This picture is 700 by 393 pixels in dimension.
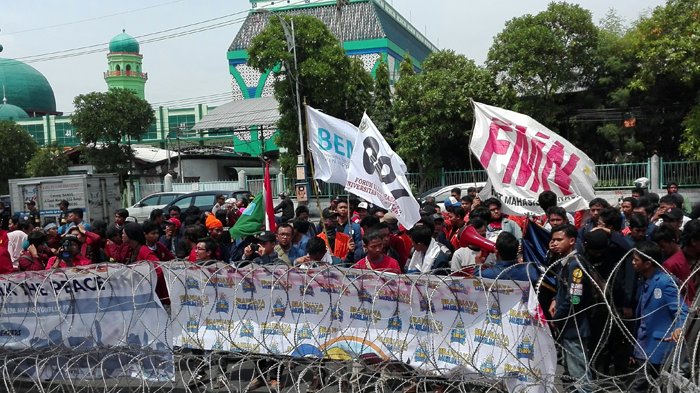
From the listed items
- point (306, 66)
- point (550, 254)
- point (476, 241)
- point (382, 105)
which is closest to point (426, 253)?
point (476, 241)

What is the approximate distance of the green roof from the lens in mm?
51725

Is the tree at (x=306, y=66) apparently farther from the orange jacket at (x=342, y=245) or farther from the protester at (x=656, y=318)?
the protester at (x=656, y=318)

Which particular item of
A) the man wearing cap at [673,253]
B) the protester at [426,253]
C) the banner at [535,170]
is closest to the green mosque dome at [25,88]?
the banner at [535,170]

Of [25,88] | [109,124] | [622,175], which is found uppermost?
[25,88]

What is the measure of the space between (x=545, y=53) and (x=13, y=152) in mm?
29749

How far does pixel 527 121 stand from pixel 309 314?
3.72 m

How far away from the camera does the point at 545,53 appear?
64.8ft

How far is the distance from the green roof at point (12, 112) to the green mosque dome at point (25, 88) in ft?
13.3

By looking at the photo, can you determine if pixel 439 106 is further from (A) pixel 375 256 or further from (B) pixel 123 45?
(B) pixel 123 45

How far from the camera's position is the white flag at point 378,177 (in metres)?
6.48

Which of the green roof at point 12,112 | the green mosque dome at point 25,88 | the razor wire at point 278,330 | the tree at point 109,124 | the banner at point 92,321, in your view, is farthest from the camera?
the green mosque dome at point 25,88

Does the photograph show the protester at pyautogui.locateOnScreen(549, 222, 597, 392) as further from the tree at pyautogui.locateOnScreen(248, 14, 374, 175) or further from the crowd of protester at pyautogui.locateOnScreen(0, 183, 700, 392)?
the tree at pyautogui.locateOnScreen(248, 14, 374, 175)

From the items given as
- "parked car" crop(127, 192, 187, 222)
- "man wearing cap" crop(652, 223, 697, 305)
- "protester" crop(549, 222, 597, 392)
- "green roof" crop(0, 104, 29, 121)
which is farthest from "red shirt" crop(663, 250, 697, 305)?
"green roof" crop(0, 104, 29, 121)

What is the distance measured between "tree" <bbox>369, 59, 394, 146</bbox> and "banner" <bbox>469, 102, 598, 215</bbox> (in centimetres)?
1725
